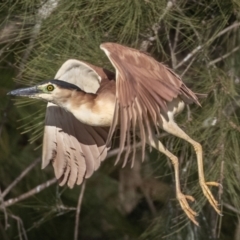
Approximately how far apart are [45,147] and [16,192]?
3.26 ft

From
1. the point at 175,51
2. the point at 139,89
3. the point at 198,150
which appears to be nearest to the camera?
the point at 139,89

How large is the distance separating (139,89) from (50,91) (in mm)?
211

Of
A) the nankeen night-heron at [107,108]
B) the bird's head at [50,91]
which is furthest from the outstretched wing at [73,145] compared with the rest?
the bird's head at [50,91]

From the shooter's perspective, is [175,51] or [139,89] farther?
[175,51]

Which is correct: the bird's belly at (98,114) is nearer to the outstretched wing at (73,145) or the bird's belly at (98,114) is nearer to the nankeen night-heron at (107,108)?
the nankeen night-heron at (107,108)

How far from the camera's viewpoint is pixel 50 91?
6.70 feet

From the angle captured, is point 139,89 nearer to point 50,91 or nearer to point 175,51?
point 50,91

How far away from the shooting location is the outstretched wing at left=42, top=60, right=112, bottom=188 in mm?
2209

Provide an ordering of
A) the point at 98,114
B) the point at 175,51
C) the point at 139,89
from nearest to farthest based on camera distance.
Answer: the point at 139,89 → the point at 98,114 → the point at 175,51

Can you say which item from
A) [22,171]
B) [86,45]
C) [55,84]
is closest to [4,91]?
[22,171]

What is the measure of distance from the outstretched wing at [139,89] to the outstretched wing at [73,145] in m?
0.19

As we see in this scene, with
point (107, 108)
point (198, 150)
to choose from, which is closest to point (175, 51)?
point (198, 150)

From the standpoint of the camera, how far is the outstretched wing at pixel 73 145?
87.0 inches

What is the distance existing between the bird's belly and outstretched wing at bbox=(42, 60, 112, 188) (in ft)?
0.51
